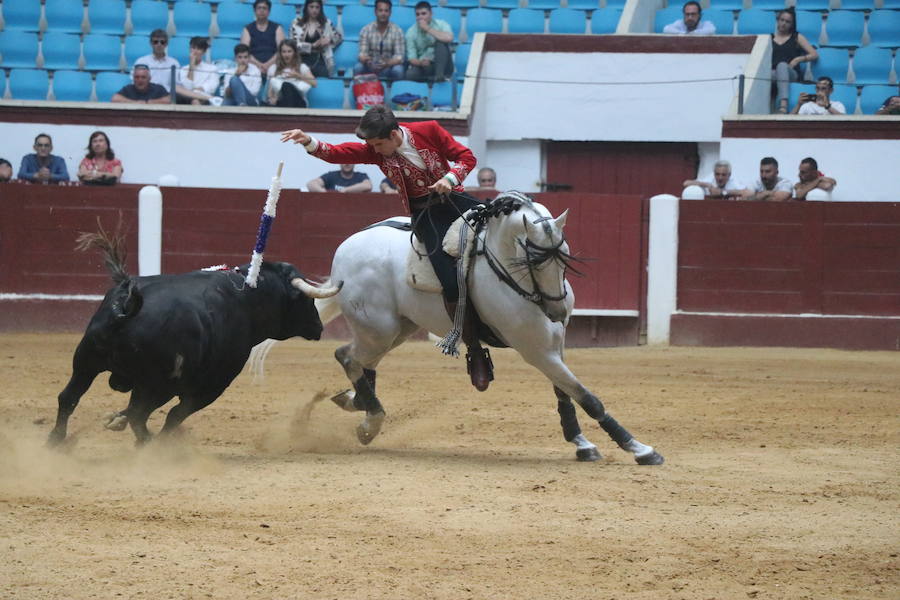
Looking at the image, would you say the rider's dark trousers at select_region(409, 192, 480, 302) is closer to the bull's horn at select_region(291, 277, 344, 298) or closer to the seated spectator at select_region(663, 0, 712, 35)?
the bull's horn at select_region(291, 277, 344, 298)

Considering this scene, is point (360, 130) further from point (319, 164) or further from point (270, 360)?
point (319, 164)

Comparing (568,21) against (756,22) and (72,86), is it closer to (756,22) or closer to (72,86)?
(756,22)

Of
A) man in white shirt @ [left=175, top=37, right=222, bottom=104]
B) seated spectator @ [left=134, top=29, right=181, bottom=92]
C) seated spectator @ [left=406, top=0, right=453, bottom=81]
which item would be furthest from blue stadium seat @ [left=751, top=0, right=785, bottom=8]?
seated spectator @ [left=134, top=29, right=181, bottom=92]

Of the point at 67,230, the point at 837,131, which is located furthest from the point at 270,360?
the point at 837,131

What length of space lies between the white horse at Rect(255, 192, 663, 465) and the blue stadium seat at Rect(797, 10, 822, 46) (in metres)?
8.95

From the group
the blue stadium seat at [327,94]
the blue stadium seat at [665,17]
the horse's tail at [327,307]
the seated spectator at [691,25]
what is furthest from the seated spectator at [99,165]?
the horse's tail at [327,307]

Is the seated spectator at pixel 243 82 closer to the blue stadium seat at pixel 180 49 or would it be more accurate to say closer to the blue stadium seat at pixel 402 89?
the blue stadium seat at pixel 180 49

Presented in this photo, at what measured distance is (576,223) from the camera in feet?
41.4

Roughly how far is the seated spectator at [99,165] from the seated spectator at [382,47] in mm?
2667

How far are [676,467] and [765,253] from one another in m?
Answer: 6.37

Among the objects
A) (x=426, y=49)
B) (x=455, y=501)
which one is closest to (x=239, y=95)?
(x=426, y=49)

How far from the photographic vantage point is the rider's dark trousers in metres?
6.70

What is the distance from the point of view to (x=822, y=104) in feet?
44.2

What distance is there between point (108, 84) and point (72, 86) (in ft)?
1.30
